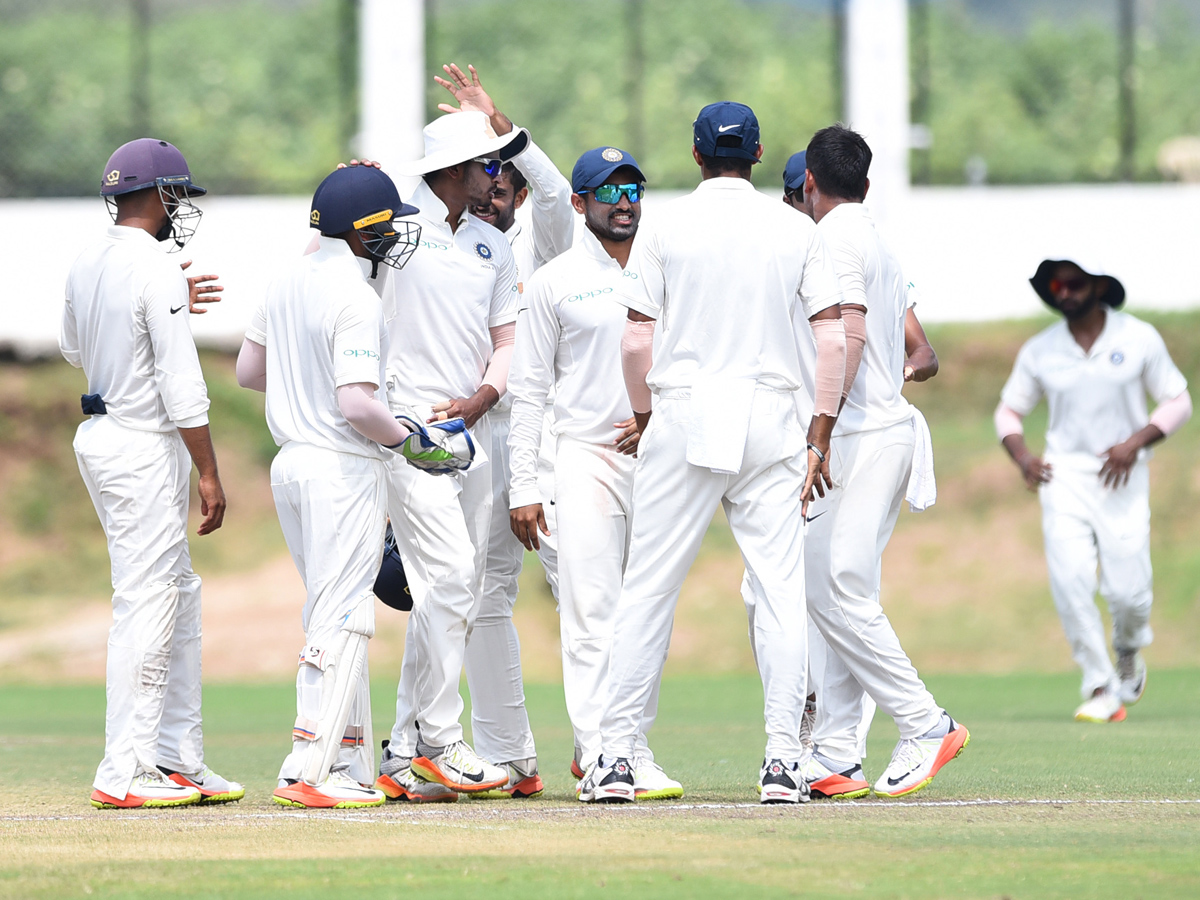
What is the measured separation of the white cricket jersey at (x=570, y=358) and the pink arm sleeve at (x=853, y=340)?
948 mm

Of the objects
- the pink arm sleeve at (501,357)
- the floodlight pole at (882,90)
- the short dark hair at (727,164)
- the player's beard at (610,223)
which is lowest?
the pink arm sleeve at (501,357)

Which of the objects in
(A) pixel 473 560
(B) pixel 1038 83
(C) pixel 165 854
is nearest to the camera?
(C) pixel 165 854

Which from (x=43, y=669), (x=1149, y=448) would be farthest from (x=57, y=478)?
(x=1149, y=448)

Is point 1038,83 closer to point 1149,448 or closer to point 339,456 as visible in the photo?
point 1149,448

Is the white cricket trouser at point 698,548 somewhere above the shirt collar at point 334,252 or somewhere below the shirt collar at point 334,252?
below

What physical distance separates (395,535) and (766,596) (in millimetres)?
1630

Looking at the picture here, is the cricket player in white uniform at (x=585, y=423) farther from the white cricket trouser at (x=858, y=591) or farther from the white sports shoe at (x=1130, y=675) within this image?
the white sports shoe at (x=1130, y=675)

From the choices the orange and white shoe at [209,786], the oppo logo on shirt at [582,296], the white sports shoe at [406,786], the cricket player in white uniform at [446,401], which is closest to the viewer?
the orange and white shoe at [209,786]

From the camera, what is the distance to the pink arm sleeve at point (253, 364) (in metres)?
6.85

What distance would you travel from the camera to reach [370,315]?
6363mm

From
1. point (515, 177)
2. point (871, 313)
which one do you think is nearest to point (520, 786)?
point (871, 313)

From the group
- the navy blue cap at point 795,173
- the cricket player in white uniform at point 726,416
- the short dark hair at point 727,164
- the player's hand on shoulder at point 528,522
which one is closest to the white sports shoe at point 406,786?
the cricket player in white uniform at point 726,416

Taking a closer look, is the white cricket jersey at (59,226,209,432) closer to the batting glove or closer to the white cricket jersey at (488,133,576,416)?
the batting glove

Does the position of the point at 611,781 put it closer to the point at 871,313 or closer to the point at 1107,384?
the point at 871,313
